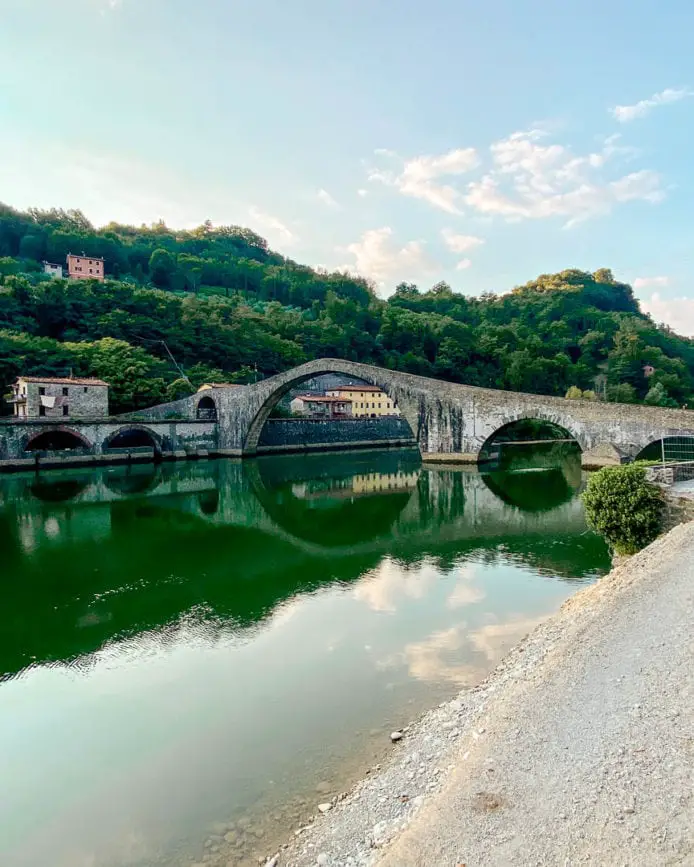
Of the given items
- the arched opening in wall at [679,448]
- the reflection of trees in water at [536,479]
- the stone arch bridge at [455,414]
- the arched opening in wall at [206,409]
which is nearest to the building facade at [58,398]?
the stone arch bridge at [455,414]

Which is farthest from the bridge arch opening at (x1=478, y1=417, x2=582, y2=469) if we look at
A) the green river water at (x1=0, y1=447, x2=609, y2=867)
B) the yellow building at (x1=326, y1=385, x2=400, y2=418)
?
the yellow building at (x1=326, y1=385, x2=400, y2=418)

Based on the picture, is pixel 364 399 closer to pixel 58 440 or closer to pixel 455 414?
pixel 455 414

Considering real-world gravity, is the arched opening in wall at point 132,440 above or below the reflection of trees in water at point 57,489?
above

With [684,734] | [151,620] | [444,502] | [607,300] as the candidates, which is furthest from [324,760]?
[607,300]

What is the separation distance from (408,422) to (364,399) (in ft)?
60.5

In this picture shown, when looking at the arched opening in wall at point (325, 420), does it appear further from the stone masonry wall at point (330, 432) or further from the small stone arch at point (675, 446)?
the small stone arch at point (675, 446)

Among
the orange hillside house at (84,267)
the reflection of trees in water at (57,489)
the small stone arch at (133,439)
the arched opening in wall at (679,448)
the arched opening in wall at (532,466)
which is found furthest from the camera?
the orange hillside house at (84,267)

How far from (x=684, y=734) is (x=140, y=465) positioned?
2682cm

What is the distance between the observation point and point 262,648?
6.51 m

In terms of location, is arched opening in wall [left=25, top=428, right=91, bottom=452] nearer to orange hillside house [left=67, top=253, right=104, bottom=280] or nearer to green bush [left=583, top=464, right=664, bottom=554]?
green bush [left=583, top=464, right=664, bottom=554]

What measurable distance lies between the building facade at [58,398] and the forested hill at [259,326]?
2.33 m

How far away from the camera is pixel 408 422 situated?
25531mm

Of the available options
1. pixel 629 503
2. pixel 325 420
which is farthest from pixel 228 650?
pixel 325 420

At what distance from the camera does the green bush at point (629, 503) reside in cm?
780
